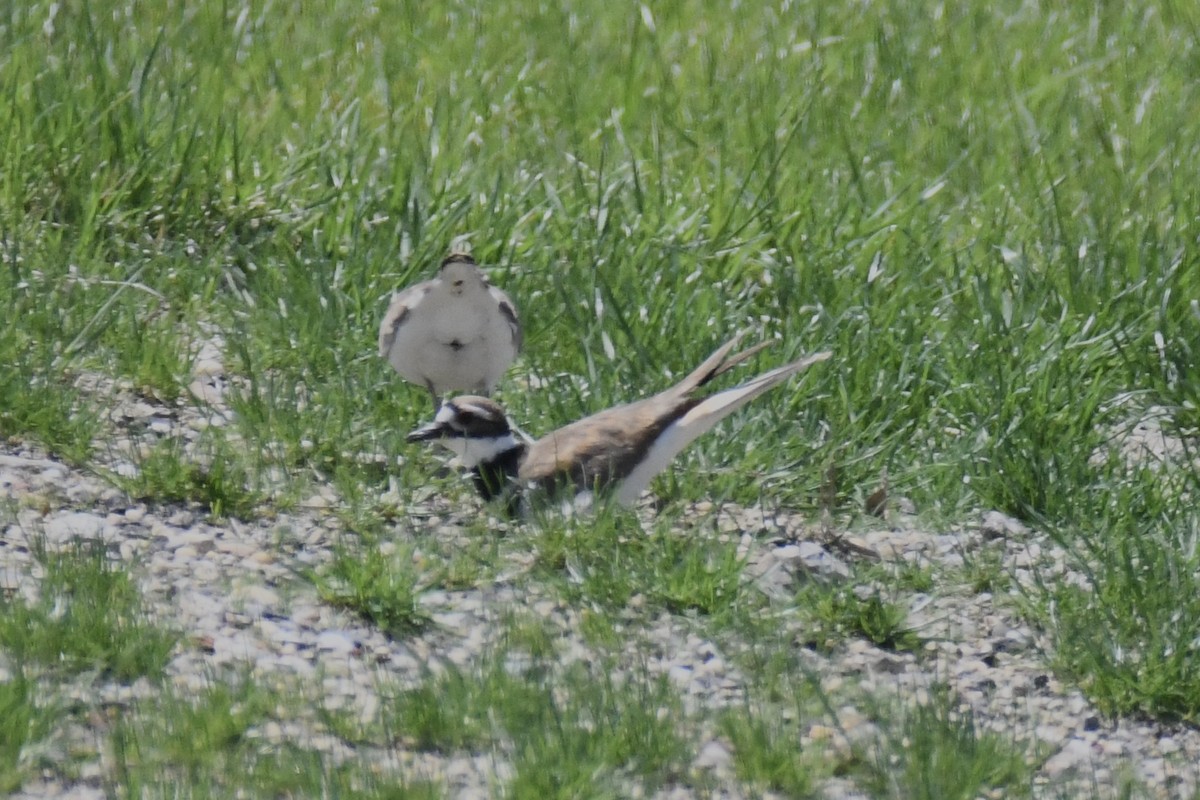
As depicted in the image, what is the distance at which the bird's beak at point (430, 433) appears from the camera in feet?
20.1

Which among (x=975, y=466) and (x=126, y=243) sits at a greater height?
(x=126, y=243)

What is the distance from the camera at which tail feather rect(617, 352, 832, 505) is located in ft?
19.8

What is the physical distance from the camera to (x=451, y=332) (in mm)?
6531

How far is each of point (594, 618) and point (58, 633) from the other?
1520 millimetres

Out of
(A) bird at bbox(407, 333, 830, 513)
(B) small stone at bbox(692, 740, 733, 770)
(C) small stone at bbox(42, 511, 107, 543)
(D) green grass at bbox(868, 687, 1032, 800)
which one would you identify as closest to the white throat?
(A) bird at bbox(407, 333, 830, 513)

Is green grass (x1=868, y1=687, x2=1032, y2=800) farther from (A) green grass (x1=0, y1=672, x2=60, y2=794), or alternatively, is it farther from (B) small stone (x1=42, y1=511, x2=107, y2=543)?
(B) small stone (x1=42, y1=511, x2=107, y2=543)

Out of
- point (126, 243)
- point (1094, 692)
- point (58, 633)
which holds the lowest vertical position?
point (1094, 692)

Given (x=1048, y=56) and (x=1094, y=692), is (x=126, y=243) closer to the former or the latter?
(x=1094, y=692)

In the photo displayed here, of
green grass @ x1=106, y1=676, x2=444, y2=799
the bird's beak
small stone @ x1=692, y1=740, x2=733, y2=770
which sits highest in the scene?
the bird's beak

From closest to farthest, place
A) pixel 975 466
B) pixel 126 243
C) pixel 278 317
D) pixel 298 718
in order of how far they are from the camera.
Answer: pixel 298 718 < pixel 975 466 < pixel 278 317 < pixel 126 243

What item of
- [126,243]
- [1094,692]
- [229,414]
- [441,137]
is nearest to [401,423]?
[229,414]

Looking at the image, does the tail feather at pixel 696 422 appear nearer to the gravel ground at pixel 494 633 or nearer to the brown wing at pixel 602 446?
the brown wing at pixel 602 446

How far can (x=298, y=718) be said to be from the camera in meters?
4.45

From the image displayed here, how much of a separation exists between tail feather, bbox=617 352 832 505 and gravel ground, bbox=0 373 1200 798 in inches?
9.9
